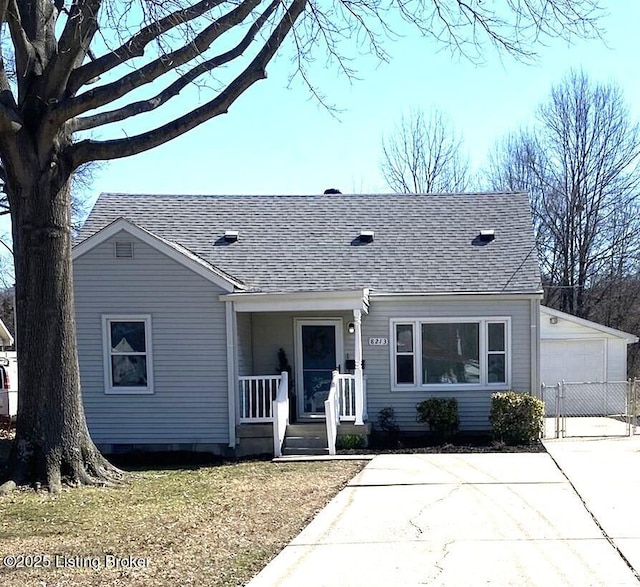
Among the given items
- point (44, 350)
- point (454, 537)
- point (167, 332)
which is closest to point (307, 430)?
point (167, 332)

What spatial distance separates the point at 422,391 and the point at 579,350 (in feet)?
28.7

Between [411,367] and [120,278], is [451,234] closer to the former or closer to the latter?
[411,367]

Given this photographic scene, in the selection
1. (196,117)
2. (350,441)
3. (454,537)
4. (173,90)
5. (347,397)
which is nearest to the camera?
(454,537)

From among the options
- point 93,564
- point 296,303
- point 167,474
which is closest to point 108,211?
point 296,303

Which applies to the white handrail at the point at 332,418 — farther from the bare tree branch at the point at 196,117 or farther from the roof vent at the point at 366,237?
the bare tree branch at the point at 196,117

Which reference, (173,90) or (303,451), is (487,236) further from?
(173,90)

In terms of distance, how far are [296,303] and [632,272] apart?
74.3ft

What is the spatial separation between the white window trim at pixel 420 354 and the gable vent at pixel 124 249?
5359 millimetres

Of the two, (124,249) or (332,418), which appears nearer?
(332,418)

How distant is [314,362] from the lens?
14000mm

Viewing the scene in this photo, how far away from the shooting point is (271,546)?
6.25m

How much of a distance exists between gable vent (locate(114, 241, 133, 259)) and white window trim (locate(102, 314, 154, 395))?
116 centimetres

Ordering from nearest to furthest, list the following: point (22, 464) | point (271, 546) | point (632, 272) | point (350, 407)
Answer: point (271, 546) → point (22, 464) → point (350, 407) → point (632, 272)

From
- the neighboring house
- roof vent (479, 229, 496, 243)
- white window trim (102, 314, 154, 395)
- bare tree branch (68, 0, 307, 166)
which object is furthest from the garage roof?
bare tree branch (68, 0, 307, 166)
